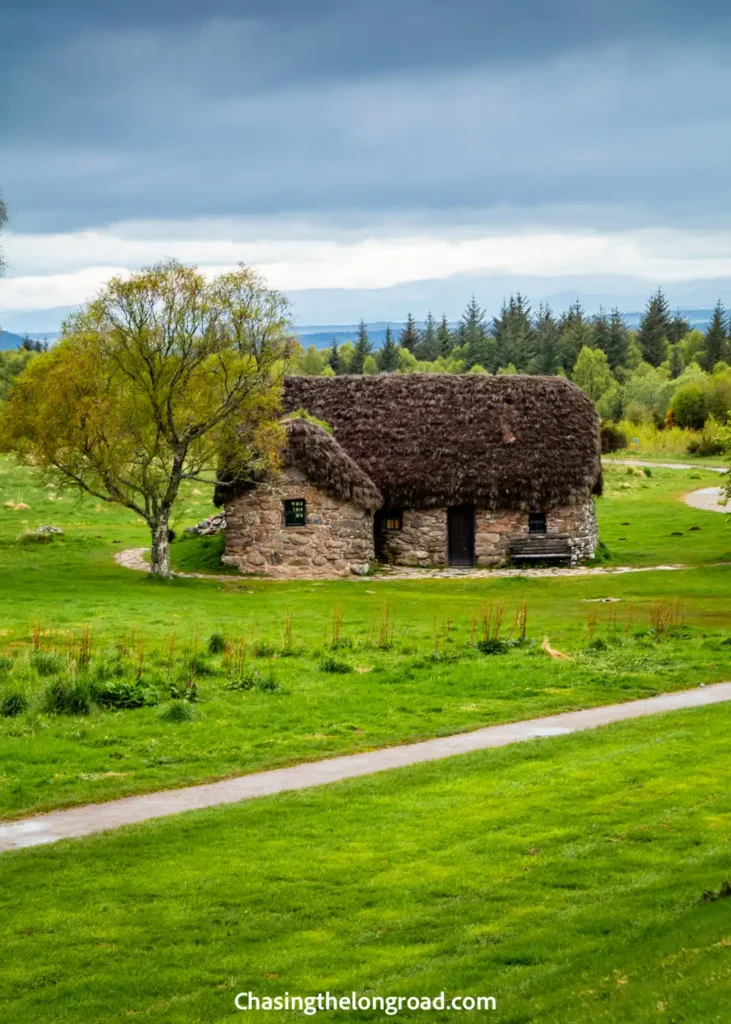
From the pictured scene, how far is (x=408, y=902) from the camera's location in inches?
415

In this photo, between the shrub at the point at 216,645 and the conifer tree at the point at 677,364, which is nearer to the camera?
the shrub at the point at 216,645

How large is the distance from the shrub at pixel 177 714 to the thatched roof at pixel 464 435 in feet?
88.0

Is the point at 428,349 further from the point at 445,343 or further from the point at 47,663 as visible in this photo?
the point at 47,663

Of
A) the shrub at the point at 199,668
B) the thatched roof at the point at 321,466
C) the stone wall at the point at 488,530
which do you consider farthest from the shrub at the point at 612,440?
the shrub at the point at 199,668

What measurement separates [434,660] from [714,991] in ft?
53.8

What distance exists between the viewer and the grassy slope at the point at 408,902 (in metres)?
8.20

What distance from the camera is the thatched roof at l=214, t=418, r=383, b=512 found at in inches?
1636

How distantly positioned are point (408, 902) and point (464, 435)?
35857 mm

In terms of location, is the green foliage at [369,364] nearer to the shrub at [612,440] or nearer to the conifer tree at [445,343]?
the conifer tree at [445,343]

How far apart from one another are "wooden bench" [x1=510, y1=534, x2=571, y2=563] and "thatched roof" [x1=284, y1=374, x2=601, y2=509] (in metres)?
1.22

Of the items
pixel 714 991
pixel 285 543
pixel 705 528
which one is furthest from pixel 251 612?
pixel 705 528

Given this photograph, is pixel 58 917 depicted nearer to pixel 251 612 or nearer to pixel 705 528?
pixel 251 612

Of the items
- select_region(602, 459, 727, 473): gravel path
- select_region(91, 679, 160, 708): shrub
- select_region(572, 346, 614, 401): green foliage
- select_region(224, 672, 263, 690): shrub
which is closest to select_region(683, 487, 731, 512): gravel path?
select_region(602, 459, 727, 473): gravel path

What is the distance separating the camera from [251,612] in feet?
102
